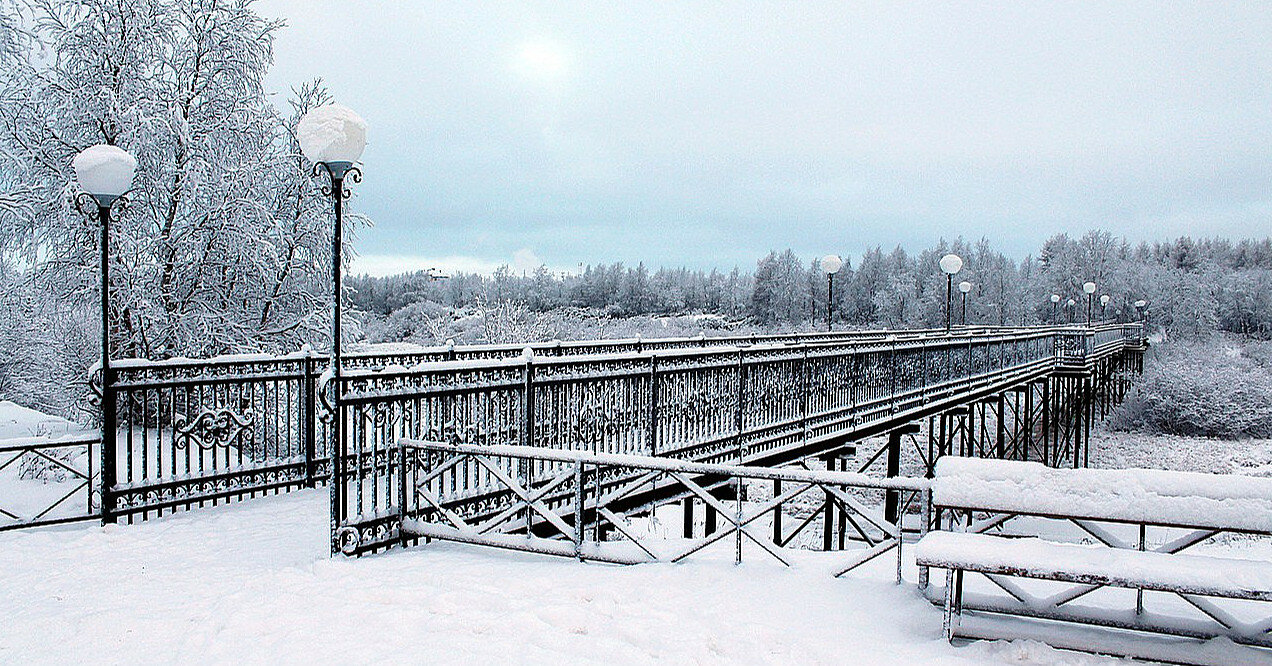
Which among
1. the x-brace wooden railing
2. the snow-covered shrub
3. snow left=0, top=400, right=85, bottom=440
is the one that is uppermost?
the x-brace wooden railing

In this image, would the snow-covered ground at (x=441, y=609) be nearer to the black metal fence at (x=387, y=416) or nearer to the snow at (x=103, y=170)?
the black metal fence at (x=387, y=416)

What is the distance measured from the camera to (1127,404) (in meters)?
39.9

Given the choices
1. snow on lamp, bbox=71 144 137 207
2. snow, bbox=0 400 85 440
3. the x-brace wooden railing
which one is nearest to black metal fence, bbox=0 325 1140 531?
the x-brace wooden railing

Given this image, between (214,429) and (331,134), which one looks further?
(214,429)

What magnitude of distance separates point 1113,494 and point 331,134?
570 cm

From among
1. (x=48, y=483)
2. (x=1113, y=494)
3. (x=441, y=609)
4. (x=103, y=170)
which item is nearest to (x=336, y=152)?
Answer: (x=103, y=170)

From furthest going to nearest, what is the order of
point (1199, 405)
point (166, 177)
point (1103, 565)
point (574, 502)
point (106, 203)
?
1. point (1199, 405)
2. point (166, 177)
3. point (106, 203)
4. point (574, 502)
5. point (1103, 565)

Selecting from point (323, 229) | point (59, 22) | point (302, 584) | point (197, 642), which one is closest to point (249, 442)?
point (302, 584)

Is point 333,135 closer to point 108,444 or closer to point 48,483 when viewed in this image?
point 108,444

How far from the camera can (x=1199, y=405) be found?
37500mm

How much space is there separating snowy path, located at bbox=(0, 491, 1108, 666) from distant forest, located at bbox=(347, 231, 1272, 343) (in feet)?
180

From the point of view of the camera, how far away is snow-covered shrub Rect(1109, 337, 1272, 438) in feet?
121

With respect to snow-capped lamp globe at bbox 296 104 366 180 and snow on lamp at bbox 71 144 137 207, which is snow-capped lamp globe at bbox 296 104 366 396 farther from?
snow on lamp at bbox 71 144 137 207

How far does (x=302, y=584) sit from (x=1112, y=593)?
5.07 metres
